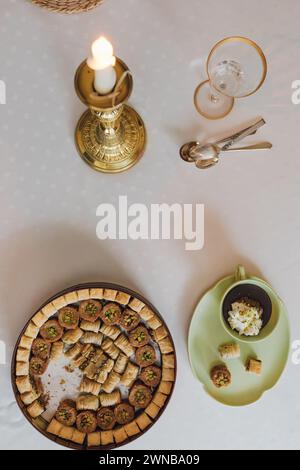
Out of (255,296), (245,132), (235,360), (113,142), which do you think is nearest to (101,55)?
(113,142)

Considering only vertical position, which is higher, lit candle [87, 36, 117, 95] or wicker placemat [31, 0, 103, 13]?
wicker placemat [31, 0, 103, 13]

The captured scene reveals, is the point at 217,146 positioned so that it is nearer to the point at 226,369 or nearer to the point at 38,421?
the point at 226,369

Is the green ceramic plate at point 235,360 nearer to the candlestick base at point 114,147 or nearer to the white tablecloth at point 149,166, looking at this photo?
the white tablecloth at point 149,166

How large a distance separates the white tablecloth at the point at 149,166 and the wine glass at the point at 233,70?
0.13 ft

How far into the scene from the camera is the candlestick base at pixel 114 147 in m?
0.94

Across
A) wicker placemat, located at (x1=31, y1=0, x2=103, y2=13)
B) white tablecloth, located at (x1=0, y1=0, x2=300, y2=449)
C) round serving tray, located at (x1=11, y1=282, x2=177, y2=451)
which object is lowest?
round serving tray, located at (x1=11, y1=282, x2=177, y2=451)

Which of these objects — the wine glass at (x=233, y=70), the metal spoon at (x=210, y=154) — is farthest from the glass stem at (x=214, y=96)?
the metal spoon at (x=210, y=154)

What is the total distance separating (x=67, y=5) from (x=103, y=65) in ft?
1.09

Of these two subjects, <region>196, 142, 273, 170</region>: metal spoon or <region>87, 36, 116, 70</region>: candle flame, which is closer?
<region>87, 36, 116, 70</region>: candle flame

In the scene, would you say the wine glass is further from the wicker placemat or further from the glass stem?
the wicker placemat

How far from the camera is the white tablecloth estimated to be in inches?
37.6

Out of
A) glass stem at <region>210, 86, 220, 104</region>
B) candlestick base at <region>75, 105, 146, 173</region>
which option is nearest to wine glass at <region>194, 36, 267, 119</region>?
glass stem at <region>210, 86, 220, 104</region>

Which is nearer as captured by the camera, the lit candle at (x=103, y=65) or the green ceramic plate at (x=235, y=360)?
the lit candle at (x=103, y=65)

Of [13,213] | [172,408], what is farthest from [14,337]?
[172,408]
